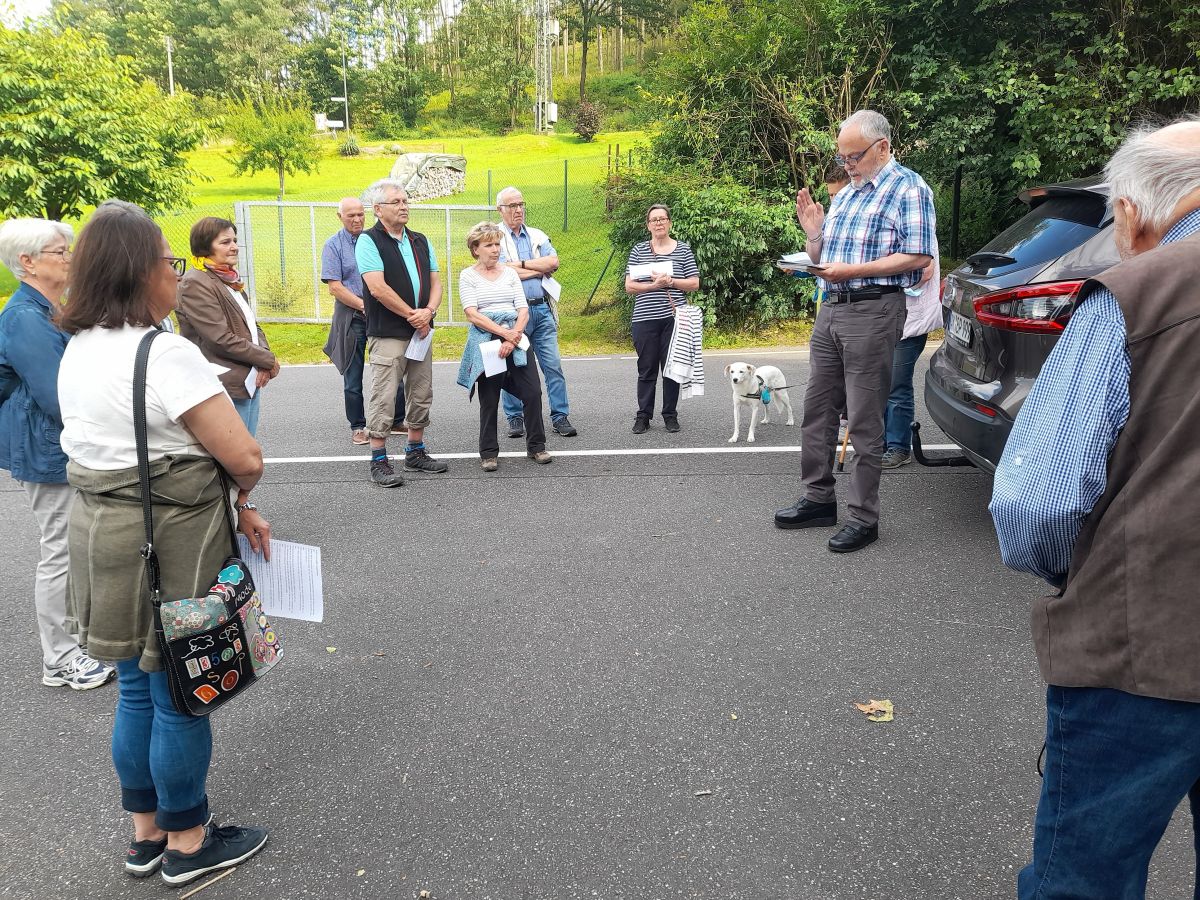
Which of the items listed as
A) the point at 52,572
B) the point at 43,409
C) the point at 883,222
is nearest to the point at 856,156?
the point at 883,222

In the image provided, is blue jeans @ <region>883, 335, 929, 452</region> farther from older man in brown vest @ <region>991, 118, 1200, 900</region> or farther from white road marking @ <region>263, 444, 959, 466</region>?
older man in brown vest @ <region>991, 118, 1200, 900</region>

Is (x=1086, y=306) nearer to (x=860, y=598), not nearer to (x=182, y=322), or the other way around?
(x=860, y=598)

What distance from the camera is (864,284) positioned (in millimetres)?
4668

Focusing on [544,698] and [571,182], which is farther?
[571,182]

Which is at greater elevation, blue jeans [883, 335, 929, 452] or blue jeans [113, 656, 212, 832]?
blue jeans [883, 335, 929, 452]

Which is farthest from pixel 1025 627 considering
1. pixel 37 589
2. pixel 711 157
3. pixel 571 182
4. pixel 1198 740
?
pixel 571 182

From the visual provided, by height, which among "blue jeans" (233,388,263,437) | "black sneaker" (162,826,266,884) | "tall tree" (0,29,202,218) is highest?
"tall tree" (0,29,202,218)

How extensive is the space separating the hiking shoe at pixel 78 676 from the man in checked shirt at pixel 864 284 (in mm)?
3570

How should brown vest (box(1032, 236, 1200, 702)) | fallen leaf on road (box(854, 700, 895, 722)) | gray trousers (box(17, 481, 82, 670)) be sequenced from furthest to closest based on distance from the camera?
gray trousers (box(17, 481, 82, 670))
fallen leaf on road (box(854, 700, 895, 722))
brown vest (box(1032, 236, 1200, 702))

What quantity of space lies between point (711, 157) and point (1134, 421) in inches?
503

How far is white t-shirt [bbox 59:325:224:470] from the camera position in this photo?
2.33 metres

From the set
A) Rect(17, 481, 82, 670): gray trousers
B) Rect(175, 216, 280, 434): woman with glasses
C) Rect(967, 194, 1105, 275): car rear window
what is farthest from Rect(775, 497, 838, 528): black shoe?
Rect(17, 481, 82, 670): gray trousers

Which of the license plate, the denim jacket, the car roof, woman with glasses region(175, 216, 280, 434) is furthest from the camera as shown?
woman with glasses region(175, 216, 280, 434)

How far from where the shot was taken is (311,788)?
9.71 ft
